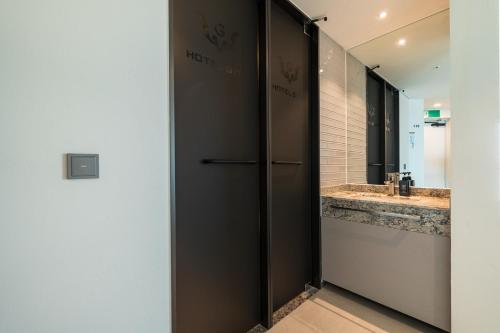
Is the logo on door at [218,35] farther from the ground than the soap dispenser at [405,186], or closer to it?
farther from the ground

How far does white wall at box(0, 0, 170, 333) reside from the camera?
2.52 ft

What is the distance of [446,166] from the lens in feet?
5.44

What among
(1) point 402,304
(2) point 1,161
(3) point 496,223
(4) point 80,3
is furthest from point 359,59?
(2) point 1,161

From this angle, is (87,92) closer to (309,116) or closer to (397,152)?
(309,116)

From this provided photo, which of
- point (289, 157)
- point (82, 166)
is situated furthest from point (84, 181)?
point (289, 157)

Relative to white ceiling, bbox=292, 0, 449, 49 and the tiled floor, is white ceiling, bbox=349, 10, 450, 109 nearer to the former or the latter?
white ceiling, bbox=292, 0, 449, 49

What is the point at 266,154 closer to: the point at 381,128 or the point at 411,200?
the point at 411,200

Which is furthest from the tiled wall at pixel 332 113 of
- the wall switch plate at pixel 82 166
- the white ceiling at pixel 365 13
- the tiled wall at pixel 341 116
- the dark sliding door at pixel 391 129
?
the wall switch plate at pixel 82 166

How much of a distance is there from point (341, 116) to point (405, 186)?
95 centimetres

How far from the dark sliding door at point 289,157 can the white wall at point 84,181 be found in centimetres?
99

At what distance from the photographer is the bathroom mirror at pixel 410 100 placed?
1836mm

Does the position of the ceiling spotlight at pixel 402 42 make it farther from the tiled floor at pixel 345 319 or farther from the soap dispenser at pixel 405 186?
the tiled floor at pixel 345 319

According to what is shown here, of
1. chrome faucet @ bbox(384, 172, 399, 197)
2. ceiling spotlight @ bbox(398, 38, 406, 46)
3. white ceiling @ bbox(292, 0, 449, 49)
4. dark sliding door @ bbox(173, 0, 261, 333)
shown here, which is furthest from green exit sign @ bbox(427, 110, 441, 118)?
dark sliding door @ bbox(173, 0, 261, 333)

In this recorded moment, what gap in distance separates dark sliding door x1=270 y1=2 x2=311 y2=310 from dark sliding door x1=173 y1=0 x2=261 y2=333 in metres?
0.22
